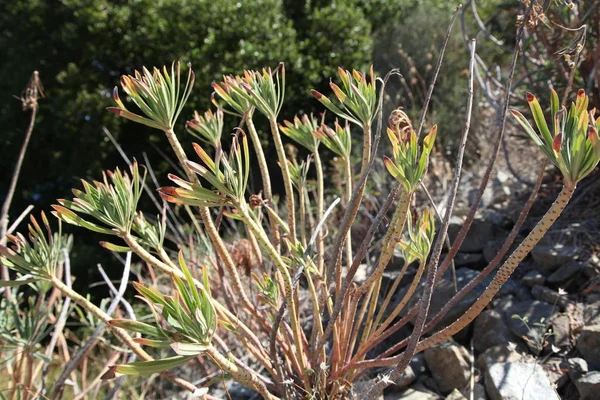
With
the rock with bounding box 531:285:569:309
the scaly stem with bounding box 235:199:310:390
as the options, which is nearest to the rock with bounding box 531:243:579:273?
the rock with bounding box 531:285:569:309

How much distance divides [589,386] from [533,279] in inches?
26.5

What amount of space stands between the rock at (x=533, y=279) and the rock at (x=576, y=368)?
0.51 m

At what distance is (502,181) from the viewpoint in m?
3.34

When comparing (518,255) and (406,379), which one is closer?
(518,255)

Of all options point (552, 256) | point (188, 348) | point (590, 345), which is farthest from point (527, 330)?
point (188, 348)

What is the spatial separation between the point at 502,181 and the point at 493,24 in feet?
7.78

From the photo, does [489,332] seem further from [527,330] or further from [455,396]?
[455,396]

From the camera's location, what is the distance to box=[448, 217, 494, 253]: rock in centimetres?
269

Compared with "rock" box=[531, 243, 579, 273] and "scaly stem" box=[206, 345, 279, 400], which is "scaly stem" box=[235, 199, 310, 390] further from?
"rock" box=[531, 243, 579, 273]

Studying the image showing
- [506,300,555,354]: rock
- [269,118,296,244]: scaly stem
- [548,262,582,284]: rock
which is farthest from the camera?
[548,262,582,284]: rock

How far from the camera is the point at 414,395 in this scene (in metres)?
1.94

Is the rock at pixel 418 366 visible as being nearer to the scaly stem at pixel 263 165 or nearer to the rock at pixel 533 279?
the rock at pixel 533 279

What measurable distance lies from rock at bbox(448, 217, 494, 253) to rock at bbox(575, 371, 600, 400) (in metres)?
0.98

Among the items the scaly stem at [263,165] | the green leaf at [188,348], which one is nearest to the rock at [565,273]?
the scaly stem at [263,165]
